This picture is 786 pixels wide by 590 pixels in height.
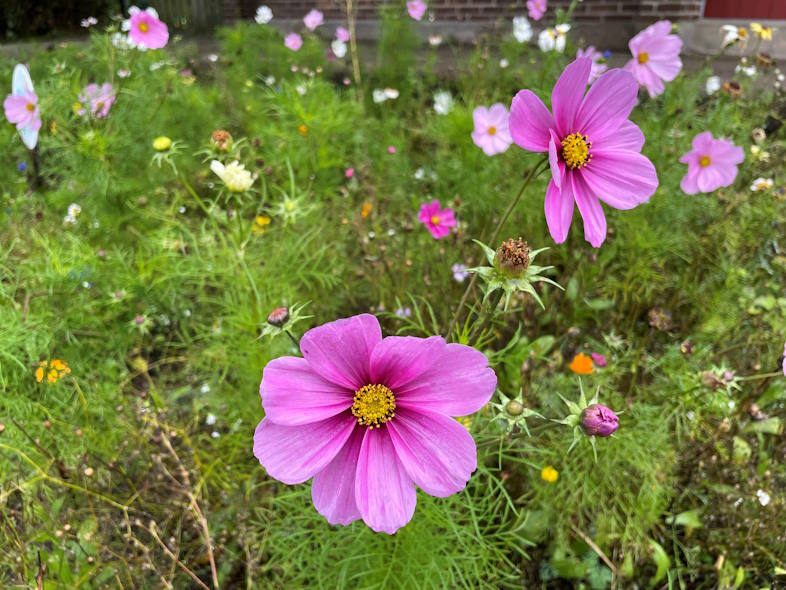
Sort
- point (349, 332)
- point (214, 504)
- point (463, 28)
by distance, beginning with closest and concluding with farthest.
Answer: point (349, 332) → point (214, 504) → point (463, 28)

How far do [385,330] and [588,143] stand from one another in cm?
73

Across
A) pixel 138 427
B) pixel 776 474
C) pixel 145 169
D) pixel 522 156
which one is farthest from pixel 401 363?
pixel 145 169

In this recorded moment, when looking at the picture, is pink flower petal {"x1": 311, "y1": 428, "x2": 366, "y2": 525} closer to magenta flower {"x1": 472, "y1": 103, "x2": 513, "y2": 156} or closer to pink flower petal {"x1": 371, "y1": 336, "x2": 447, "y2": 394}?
pink flower petal {"x1": 371, "y1": 336, "x2": 447, "y2": 394}

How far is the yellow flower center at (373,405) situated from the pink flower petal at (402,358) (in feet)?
0.04

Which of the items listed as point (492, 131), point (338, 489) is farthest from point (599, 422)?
point (492, 131)

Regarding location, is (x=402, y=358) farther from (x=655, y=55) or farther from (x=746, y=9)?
(x=746, y=9)

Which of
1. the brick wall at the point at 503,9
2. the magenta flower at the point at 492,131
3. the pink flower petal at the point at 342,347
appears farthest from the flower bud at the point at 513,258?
the brick wall at the point at 503,9

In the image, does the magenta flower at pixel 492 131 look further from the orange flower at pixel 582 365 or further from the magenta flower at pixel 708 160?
the orange flower at pixel 582 365

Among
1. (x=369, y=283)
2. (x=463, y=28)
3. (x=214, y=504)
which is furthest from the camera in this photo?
(x=463, y=28)

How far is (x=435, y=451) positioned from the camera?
2.06 ft

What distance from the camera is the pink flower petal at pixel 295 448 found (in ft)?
1.97

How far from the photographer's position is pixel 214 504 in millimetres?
1313

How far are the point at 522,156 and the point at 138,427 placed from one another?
56.6 inches

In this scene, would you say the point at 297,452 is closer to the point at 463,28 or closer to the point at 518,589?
the point at 518,589
